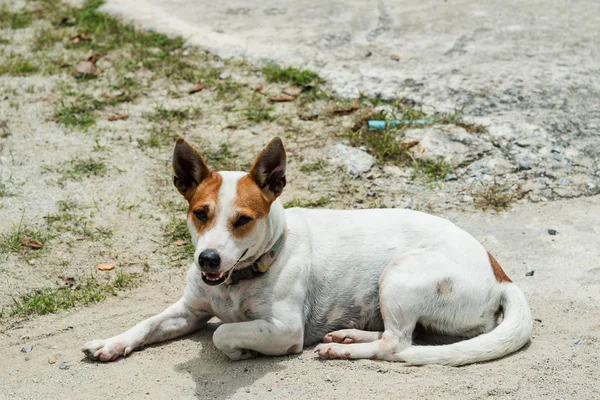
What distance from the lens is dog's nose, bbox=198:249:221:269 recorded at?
163 inches

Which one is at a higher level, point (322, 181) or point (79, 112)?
point (79, 112)

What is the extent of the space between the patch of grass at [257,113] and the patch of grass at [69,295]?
285 cm

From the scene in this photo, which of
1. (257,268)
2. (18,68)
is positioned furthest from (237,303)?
(18,68)

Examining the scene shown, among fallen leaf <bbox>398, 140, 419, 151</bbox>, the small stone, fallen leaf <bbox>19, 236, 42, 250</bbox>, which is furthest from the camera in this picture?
fallen leaf <bbox>398, 140, 419, 151</bbox>

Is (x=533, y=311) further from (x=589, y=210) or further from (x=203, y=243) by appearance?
(x=203, y=243)

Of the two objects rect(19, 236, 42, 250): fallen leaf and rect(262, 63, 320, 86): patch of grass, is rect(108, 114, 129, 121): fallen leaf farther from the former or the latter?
rect(19, 236, 42, 250): fallen leaf

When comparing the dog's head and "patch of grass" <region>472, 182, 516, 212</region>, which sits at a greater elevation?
the dog's head

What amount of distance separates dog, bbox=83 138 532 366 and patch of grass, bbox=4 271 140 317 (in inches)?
30.1

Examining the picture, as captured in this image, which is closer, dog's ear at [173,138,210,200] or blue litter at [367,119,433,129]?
dog's ear at [173,138,210,200]

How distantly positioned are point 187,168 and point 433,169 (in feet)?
10.5

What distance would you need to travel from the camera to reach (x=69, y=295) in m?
5.47

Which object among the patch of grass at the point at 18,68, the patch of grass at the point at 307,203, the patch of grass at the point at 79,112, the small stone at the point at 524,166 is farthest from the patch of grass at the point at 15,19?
the small stone at the point at 524,166

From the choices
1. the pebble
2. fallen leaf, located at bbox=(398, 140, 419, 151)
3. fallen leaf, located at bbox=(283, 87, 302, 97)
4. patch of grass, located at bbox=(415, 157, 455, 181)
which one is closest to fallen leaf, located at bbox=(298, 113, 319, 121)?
fallen leaf, located at bbox=(283, 87, 302, 97)

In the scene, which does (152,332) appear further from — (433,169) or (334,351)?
(433,169)
